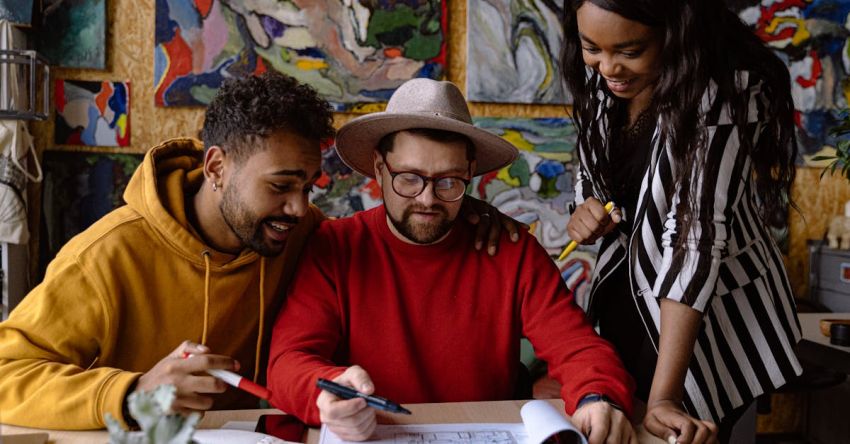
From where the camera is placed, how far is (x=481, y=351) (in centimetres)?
149

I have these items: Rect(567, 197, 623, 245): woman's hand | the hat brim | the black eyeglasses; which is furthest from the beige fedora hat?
Rect(567, 197, 623, 245): woman's hand

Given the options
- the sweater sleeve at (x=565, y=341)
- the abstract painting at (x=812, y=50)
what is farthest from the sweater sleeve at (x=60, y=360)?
the abstract painting at (x=812, y=50)

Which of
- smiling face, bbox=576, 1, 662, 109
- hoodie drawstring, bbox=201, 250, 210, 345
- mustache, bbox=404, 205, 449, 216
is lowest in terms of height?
hoodie drawstring, bbox=201, 250, 210, 345

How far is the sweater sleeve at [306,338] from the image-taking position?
113 centimetres

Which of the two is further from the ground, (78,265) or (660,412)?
(78,265)

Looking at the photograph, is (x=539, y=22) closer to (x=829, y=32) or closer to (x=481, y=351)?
(x=829, y=32)

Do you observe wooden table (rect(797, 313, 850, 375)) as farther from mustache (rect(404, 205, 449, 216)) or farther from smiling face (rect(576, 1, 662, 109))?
mustache (rect(404, 205, 449, 216))

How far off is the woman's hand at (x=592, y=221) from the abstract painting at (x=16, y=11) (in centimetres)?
243

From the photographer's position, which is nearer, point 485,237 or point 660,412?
point 660,412

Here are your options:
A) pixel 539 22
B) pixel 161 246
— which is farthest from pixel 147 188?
pixel 539 22

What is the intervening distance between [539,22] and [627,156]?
1.91 metres

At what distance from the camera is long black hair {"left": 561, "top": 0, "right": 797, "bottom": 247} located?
120 cm

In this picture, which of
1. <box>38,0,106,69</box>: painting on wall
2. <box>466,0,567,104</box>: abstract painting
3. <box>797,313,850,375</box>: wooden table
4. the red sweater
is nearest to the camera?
the red sweater

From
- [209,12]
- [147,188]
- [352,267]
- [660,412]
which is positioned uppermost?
[209,12]
